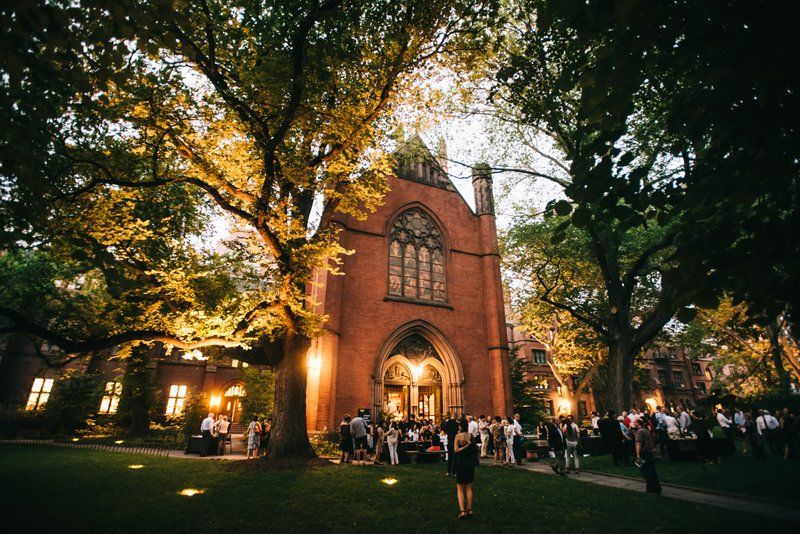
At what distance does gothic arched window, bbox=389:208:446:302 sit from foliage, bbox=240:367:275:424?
8874mm

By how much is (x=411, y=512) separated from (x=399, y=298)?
41.9 feet

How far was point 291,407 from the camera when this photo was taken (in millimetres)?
11422

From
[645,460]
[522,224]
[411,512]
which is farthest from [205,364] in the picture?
[645,460]

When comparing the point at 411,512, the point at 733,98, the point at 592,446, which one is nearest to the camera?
the point at 733,98

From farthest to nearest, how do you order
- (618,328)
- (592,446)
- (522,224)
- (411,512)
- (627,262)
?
(522,224)
(627,262)
(592,446)
(618,328)
(411,512)

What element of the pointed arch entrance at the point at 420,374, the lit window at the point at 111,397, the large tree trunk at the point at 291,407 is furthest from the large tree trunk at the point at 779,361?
the lit window at the point at 111,397

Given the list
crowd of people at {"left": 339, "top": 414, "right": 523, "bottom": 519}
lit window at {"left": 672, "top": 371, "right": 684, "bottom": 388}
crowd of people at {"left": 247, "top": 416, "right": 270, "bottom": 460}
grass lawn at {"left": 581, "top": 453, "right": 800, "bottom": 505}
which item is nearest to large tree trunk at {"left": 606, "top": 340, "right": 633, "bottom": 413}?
grass lawn at {"left": 581, "top": 453, "right": 800, "bottom": 505}

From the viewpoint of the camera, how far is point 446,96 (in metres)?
13.1

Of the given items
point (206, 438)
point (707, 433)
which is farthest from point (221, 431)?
point (707, 433)

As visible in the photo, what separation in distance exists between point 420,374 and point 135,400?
1650 centimetres

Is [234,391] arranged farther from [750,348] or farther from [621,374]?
[750,348]

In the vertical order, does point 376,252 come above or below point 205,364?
above

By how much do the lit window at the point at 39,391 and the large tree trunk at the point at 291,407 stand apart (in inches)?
844

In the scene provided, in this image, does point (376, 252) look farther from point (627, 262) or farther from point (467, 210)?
point (627, 262)
